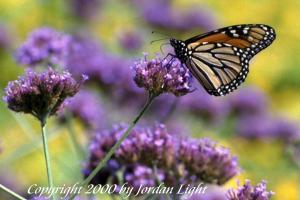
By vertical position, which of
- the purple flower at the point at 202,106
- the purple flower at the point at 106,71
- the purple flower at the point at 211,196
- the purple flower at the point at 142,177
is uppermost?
the purple flower at the point at 202,106

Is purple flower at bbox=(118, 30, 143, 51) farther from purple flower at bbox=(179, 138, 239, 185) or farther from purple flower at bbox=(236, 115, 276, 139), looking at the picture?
purple flower at bbox=(179, 138, 239, 185)

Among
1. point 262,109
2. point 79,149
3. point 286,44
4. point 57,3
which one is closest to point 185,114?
point 262,109

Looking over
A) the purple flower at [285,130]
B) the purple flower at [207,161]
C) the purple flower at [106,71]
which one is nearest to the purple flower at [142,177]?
the purple flower at [207,161]

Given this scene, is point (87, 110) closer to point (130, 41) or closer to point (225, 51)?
point (225, 51)

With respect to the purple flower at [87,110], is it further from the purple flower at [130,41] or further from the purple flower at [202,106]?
the purple flower at [130,41]

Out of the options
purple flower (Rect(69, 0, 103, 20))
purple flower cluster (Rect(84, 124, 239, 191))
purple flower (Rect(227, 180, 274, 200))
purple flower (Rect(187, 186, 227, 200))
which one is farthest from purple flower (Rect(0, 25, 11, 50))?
purple flower (Rect(227, 180, 274, 200))

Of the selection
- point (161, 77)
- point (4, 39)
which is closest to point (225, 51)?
point (161, 77)

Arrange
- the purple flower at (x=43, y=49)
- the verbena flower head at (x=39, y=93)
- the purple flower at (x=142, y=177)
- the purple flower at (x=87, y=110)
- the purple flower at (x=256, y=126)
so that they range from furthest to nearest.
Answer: the purple flower at (x=256, y=126) < the purple flower at (x=87, y=110) < the purple flower at (x=43, y=49) < the purple flower at (x=142, y=177) < the verbena flower head at (x=39, y=93)

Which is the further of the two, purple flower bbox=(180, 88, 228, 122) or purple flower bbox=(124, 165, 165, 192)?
purple flower bbox=(180, 88, 228, 122)
